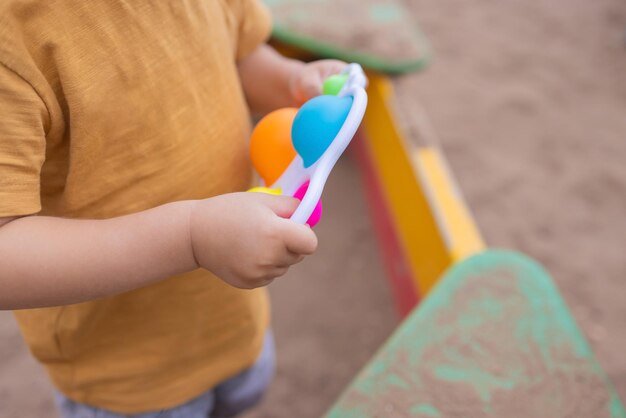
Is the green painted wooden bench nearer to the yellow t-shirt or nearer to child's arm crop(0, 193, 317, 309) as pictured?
the yellow t-shirt

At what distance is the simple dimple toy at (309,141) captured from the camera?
42cm

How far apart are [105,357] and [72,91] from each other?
0.27 meters

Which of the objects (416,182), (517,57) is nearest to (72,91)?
(416,182)

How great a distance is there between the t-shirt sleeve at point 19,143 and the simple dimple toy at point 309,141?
150 mm

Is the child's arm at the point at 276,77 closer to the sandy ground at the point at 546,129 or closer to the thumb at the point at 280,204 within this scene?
the thumb at the point at 280,204

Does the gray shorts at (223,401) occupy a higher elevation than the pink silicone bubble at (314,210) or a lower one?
lower

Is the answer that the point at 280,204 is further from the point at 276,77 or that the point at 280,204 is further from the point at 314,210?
the point at 276,77

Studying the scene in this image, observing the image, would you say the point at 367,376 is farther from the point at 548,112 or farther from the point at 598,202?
the point at 548,112

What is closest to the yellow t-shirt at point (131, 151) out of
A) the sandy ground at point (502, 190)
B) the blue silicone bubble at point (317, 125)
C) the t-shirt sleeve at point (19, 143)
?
the t-shirt sleeve at point (19, 143)

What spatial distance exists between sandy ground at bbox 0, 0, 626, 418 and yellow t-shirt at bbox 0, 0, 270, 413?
0.57 meters

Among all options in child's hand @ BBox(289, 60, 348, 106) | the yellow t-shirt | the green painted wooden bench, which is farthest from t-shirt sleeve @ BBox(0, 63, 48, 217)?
the green painted wooden bench

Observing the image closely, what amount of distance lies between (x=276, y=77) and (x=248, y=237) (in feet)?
0.92

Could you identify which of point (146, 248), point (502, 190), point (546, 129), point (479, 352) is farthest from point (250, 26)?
point (546, 129)

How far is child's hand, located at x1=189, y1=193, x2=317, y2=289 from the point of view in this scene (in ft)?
1.32
